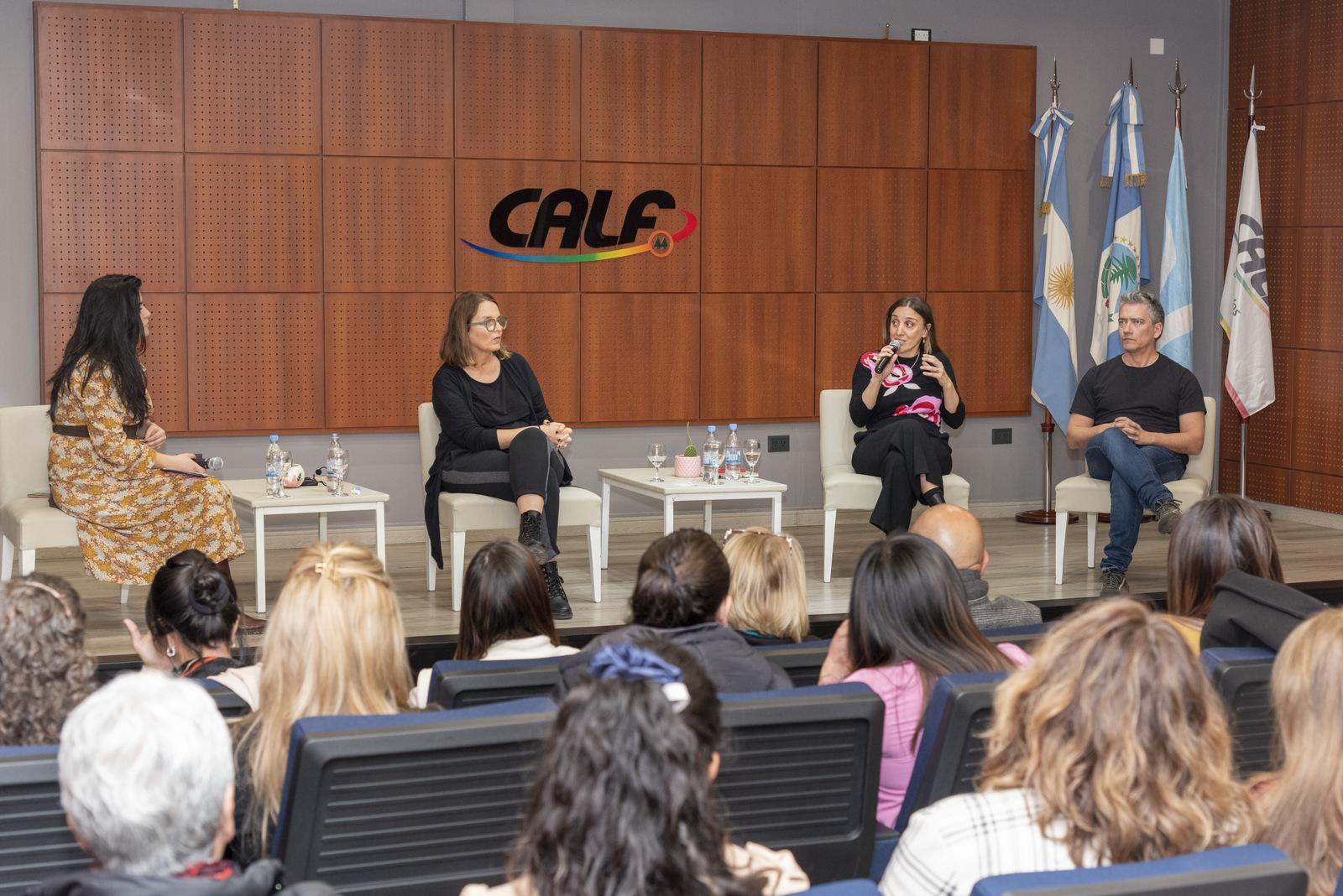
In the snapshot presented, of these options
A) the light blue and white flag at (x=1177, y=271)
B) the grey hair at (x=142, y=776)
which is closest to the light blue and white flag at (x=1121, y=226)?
the light blue and white flag at (x=1177, y=271)

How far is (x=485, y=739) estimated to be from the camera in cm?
180

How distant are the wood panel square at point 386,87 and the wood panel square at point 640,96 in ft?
2.41

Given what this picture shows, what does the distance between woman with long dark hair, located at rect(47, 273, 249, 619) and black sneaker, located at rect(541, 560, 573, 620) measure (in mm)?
1202

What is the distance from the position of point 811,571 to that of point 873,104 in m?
2.75

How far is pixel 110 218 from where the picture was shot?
6109 millimetres

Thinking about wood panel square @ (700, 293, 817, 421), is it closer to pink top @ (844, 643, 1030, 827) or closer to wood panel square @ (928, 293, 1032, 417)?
wood panel square @ (928, 293, 1032, 417)

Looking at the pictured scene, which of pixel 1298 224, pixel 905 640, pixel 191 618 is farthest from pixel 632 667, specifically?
pixel 1298 224

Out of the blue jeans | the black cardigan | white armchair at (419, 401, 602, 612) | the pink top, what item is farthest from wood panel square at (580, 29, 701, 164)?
the pink top

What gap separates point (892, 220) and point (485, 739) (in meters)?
5.88

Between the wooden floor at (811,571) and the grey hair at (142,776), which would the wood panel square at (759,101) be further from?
the grey hair at (142,776)

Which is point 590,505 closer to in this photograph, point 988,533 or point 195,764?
point 988,533

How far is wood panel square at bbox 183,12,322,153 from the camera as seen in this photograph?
6156mm

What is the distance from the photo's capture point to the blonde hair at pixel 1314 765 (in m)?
1.56

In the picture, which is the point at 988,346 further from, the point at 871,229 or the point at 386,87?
the point at 386,87
